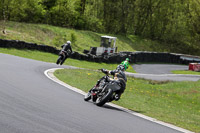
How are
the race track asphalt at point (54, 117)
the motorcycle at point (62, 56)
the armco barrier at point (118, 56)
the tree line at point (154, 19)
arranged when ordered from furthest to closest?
the tree line at point (154, 19) < the armco barrier at point (118, 56) < the motorcycle at point (62, 56) < the race track asphalt at point (54, 117)

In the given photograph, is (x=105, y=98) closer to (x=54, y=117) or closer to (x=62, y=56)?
(x=54, y=117)

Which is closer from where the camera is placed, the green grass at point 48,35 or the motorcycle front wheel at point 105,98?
the motorcycle front wheel at point 105,98

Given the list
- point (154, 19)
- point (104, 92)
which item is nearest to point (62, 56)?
point (104, 92)

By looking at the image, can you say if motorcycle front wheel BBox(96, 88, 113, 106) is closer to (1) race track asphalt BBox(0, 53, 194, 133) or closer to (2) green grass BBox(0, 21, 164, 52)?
(1) race track asphalt BBox(0, 53, 194, 133)

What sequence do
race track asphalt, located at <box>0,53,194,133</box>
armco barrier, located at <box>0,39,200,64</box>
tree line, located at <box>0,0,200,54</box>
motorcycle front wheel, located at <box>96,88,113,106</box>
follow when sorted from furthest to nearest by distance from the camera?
tree line, located at <box>0,0,200,54</box> → armco barrier, located at <box>0,39,200,64</box> → motorcycle front wheel, located at <box>96,88,113,106</box> → race track asphalt, located at <box>0,53,194,133</box>

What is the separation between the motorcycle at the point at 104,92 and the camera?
32.6 feet

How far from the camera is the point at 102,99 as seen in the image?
32.5ft

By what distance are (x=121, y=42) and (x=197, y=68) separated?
1624 centimetres

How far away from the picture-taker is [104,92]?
10273 mm

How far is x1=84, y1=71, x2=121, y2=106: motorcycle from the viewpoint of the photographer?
9922 mm

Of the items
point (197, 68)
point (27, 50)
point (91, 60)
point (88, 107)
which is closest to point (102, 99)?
point (88, 107)

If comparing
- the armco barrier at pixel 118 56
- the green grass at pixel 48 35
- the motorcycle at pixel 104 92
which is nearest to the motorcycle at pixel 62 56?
the armco barrier at pixel 118 56

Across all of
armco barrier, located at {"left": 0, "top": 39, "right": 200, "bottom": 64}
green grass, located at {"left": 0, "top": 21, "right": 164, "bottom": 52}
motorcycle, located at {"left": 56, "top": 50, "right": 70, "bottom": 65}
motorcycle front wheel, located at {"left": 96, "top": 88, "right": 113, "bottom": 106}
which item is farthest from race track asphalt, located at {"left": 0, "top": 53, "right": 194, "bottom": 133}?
green grass, located at {"left": 0, "top": 21, "right": 164, "bottom": 52}

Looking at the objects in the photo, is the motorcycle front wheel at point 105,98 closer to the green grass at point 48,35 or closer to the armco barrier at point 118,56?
the armco barrier at point 118,56
